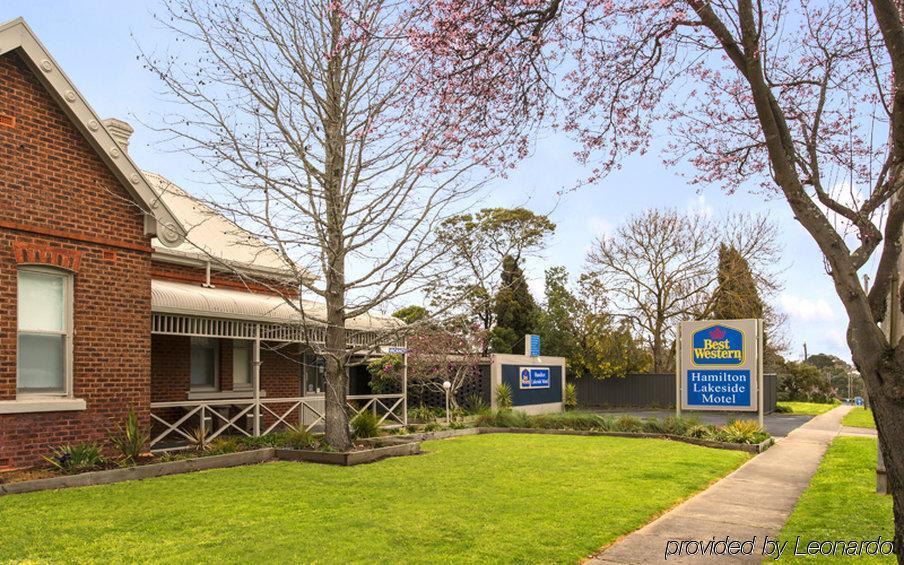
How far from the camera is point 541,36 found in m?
8.10

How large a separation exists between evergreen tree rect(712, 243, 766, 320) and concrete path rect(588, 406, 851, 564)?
20852mm

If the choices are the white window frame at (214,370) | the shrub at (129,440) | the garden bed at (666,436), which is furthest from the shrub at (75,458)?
the garden bed at (666,436)

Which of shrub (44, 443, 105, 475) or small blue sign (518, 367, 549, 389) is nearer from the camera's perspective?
shrub (44, 443, 105, 475)

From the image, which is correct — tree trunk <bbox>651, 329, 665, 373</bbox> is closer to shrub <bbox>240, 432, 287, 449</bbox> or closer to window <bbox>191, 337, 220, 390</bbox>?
window <bbox>191, 337, 220, 390</bbox>

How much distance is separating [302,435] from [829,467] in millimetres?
9891

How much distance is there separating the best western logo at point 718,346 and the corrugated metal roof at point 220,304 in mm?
10423

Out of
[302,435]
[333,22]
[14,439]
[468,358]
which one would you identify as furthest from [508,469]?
[468,358]

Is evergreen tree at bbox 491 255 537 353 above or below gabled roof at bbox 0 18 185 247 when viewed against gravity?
below

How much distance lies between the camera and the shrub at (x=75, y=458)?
1107 cm

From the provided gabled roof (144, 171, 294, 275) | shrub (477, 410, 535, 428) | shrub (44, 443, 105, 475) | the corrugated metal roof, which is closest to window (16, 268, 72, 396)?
shrub (44, 443, 105, 475)

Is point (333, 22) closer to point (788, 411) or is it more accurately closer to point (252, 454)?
point (252, 454)

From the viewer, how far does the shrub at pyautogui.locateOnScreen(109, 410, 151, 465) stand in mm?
12062

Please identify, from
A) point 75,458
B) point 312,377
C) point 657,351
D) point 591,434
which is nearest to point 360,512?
point 75,458

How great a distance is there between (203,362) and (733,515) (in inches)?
486
